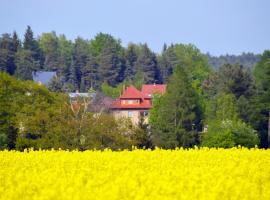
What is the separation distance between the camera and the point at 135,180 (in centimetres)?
1379

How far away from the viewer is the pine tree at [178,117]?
6119cm

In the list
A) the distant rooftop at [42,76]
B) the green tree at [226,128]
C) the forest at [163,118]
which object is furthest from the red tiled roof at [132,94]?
the distant rooftop at [42,76]

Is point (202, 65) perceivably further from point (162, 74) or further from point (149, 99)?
point (149, 99)

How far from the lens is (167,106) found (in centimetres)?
6538

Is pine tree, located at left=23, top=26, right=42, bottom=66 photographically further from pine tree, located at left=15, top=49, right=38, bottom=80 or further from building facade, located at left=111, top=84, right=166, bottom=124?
building facade, located at left=111, top=84, right=166, bottom=124

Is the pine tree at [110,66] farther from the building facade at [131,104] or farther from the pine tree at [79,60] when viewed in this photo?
the building facade at [131,104]

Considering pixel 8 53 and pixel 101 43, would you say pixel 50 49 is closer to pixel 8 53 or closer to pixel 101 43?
pixel 101 43

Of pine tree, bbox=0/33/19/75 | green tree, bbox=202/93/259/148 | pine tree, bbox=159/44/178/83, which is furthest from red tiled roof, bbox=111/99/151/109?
pine tree, bbox=159/44/178/83

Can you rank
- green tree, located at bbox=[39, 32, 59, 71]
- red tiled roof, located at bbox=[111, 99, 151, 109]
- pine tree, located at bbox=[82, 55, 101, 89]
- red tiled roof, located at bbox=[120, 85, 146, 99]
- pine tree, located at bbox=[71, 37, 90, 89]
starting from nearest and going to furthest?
red tiled roof, located at bbox=[111, 99, 151, 109] < red tiled roof, located at bbox=[120, 85, 146, 99] < pine tree, located at bbox=[82, 55, 101, 89] < pine tree, located at bbox=[71, 37, 90, 89] < green tree, located at bbox=[39, 32, 59, 71]

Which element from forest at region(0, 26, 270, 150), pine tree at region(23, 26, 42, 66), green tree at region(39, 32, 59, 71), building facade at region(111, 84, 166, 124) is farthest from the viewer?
green tree at region(39, 32, 59, 71)

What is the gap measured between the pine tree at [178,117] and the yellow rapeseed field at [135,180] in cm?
3995

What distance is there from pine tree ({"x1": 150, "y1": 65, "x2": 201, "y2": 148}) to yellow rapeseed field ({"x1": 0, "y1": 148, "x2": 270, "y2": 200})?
131ft

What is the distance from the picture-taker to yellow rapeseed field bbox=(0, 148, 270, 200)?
1216 centimetres

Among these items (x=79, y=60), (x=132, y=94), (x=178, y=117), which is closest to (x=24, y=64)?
(x=79, y=60)
